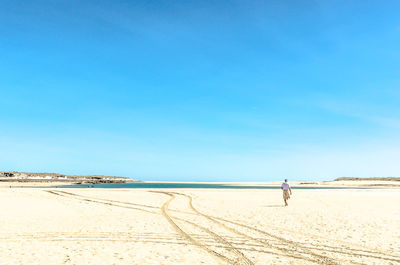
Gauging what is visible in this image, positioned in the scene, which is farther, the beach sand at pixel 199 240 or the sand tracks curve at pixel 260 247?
the beach sand at pixel 199 240

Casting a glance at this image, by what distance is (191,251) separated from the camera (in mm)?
11297

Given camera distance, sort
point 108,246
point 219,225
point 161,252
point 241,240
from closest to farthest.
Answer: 1. point 161,252
2. point 108,246
3. point 241,240
4. point 219,225

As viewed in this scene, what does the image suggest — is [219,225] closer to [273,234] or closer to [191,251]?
[273,234]

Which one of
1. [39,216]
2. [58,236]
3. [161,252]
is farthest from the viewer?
[39,216]

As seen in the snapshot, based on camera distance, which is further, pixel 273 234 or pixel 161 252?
pixel 273 234

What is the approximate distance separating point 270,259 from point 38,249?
29.1ft

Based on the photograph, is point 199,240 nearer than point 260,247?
No

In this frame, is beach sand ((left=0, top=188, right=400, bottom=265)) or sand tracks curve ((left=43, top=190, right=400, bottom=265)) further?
beach sand ((left=0, top=188, right=400, bottom=265))

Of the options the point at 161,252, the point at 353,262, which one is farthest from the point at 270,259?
the point at 161,252

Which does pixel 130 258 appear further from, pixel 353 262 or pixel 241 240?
pixel 353 262

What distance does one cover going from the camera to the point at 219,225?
1695 centimetres

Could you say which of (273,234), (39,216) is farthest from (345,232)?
(39,216)

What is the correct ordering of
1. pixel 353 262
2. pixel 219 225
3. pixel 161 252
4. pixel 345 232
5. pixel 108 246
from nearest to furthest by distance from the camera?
pixel 353 262
pixel 161 252
pixel 108 246
pixel 345 232
pixel 219 225

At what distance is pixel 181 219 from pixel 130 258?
29.2 ft
